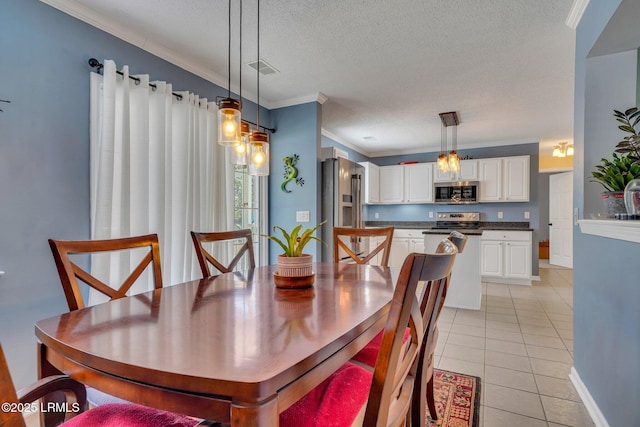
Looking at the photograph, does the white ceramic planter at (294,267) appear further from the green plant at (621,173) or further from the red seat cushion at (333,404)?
the green plant at (621,173)

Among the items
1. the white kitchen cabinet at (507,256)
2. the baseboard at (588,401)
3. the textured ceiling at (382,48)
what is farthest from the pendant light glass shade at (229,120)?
the white kitchen cabinet at (507,256)

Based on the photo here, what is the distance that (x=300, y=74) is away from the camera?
300 centimetres

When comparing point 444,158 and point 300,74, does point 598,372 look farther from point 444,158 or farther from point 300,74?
point 300,74

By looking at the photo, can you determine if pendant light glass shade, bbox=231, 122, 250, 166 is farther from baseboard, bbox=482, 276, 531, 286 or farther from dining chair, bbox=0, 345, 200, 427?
baseboard, bbox=482, 276, 531, 286

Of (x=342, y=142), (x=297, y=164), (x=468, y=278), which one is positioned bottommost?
(x=468, y=278)

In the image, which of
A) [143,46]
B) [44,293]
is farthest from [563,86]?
[44,293]

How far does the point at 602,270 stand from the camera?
5.59ft

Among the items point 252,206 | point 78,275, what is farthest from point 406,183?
point 78,275

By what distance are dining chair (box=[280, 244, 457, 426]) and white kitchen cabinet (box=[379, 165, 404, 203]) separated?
5.26 meters

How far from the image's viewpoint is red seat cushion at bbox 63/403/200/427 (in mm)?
899

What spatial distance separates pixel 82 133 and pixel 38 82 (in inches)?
13.3

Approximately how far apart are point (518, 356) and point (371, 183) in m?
3.96

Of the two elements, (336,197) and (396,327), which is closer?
(396,327)

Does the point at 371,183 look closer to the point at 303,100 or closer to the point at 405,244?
the point at 405,244
